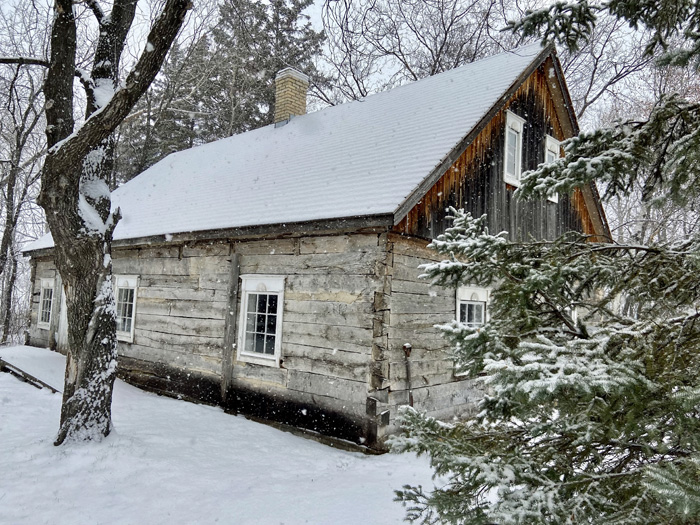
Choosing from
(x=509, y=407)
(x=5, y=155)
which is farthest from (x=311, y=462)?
(x=5, y=155)

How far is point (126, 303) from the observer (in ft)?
39.2

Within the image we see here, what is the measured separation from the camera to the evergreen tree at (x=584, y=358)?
86.4 inches

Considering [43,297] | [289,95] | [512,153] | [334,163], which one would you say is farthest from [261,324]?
[43,297]

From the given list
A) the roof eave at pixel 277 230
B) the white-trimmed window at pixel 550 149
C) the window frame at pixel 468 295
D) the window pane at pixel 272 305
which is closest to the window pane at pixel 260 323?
the window pane at pixel 272 305

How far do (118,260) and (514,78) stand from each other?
398 inches

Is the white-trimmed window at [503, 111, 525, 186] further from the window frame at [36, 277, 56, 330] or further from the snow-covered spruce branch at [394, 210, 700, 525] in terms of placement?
the window frame at [36, 277, 56, 330]

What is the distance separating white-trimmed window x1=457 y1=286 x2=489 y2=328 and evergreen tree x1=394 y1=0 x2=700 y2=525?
5.70 m

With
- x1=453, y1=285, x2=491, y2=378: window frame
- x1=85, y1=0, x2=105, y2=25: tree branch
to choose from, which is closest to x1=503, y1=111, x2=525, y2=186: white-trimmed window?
x1=453, y1=285, x2=491, y2=378: window frame

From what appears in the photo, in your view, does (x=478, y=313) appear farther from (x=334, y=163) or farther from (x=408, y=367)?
(x=334, y=163)

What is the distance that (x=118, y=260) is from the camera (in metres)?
12.1

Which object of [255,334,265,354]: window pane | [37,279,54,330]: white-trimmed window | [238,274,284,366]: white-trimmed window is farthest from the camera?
[37,279,54,330]: white-trimmed window

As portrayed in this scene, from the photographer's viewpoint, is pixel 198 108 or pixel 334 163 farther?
pixel 198 108

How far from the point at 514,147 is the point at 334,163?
4042mm

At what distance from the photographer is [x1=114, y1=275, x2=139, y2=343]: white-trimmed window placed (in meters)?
11.5
